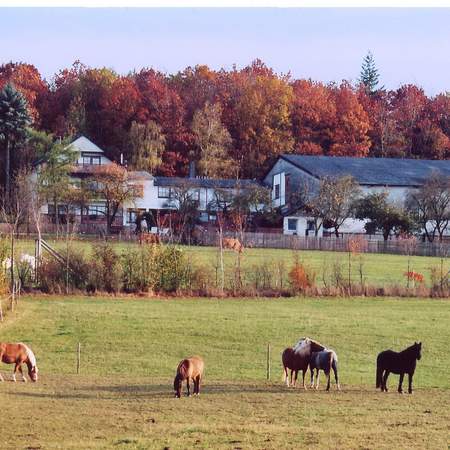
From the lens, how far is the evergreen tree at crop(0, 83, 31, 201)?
239 feet

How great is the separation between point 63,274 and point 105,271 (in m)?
1.91

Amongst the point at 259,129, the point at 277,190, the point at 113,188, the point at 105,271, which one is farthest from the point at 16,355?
the point at 259,129

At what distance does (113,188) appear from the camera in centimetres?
7456

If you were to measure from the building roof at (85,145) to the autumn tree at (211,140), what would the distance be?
9.45 meters

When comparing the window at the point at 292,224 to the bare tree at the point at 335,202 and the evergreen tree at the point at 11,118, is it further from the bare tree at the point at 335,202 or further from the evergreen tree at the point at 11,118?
the evergreen tree at the point at 11,118

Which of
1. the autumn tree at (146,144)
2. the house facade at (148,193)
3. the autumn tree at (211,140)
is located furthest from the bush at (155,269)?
the autumn tree at (211,140)

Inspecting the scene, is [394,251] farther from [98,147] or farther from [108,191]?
[98,147]

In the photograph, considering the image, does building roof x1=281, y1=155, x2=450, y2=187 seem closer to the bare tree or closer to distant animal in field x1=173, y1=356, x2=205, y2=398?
the bare tree

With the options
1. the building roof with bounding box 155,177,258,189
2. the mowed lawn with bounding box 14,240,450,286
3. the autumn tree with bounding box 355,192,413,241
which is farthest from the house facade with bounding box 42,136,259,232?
the mowed lawn with bounding box 14,240,450,286

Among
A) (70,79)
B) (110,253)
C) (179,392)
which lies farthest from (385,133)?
(179,392)

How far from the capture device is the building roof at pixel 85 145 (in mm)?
80500

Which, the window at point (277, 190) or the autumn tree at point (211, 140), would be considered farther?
the autumn tree at point (211, 140)

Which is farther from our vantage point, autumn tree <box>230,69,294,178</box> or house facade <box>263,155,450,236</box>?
autumn tree <box>230,69,294,178</box>

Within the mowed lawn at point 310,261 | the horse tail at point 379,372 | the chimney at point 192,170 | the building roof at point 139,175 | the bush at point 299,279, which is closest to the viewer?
the horse tail at point 379,372
